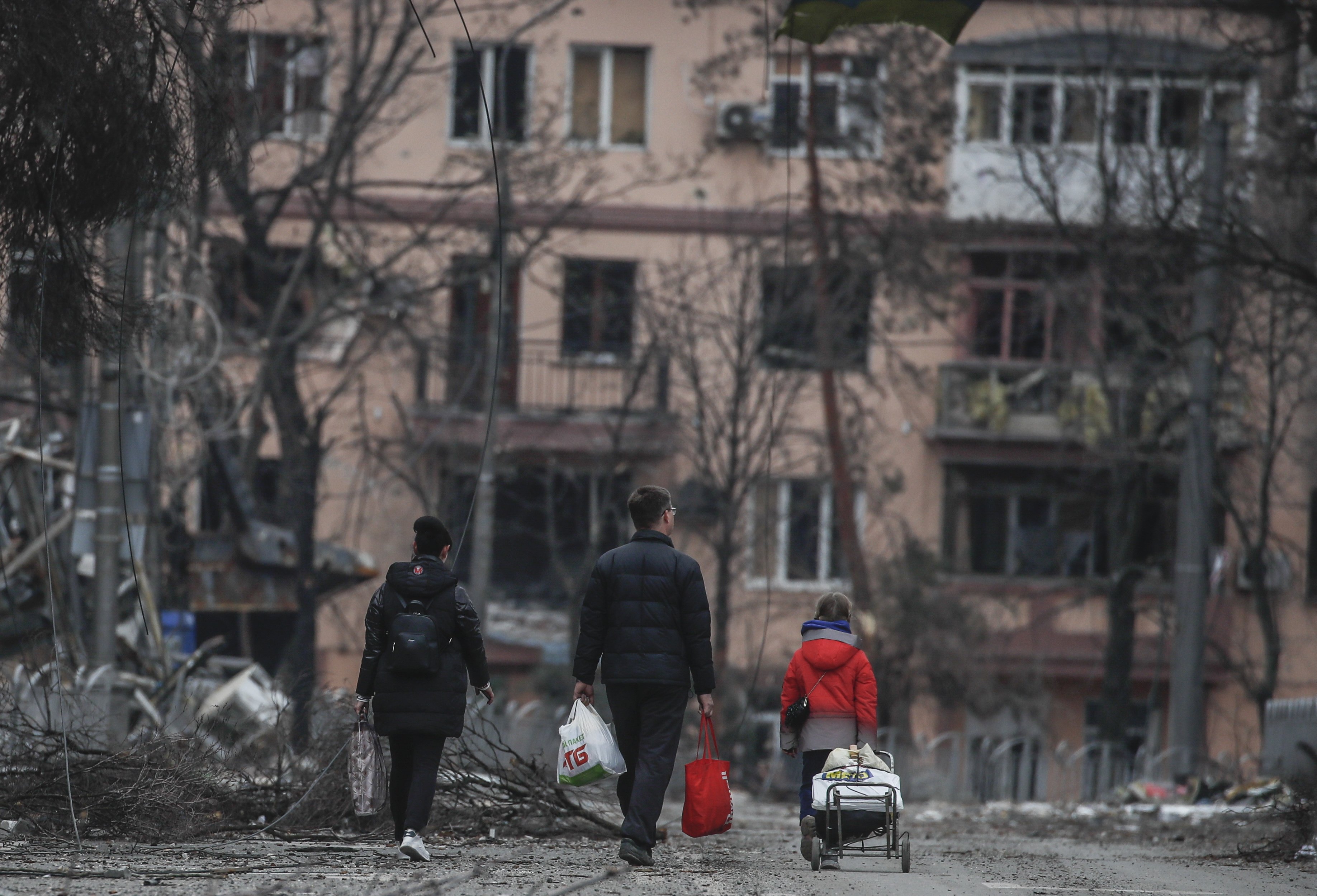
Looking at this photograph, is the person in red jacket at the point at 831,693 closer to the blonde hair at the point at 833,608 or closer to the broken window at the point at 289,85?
the blonde hair at the point at 833,608

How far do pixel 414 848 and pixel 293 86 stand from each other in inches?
697

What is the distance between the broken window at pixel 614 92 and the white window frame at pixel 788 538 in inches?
246

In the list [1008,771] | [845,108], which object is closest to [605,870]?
[1008,771]

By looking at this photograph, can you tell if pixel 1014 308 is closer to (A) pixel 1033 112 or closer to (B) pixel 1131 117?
(A) pixel 1033 112

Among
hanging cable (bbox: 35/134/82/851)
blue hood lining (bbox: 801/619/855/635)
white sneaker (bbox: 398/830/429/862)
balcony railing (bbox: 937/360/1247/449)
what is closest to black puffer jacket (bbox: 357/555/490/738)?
white sneaker (bbox: 398/830/429/862)

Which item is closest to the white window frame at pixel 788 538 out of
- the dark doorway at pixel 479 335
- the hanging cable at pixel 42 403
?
the dark doorway at pixel 479 335

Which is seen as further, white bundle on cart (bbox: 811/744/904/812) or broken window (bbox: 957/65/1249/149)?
broken window (bbox: 957/65/1249/149)

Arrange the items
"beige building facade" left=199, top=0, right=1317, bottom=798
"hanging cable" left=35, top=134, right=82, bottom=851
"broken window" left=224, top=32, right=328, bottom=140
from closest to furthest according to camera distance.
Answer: "hanging cable" left=35, top=134, right=82, bottom=851 → "broken window" left=224, top=32, right=328, bottom=140 → "beige building facade" left=199, top=0, right=1317, bottom=798

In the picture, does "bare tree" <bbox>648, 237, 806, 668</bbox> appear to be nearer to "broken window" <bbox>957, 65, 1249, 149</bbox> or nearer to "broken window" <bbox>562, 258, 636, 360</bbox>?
"broken window" <bbox>562, 258, 636, 360</bbox>

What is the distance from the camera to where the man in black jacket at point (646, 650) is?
801cm

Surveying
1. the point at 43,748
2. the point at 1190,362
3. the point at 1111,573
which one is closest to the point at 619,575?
the point at 43,748

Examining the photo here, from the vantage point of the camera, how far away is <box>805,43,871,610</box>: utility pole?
986 inches

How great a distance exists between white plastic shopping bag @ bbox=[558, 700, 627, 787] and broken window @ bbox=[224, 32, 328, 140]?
434 inches

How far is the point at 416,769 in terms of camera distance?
8023 millimetres
